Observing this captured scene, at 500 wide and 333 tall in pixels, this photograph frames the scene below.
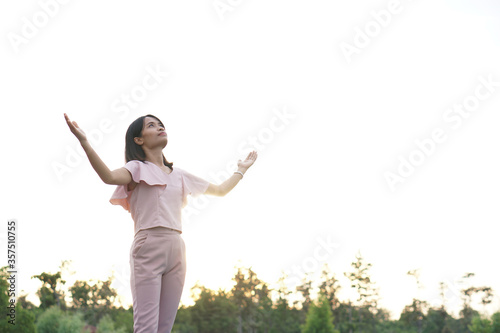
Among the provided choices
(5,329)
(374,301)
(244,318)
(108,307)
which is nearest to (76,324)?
(5,329)

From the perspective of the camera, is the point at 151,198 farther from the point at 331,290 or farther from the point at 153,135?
the point at 331,290

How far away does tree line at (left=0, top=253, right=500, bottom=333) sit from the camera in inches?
1639

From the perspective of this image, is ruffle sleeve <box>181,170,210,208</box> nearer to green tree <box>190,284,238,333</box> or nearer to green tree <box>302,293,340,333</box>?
green tree <box>302,293,340,333</box>

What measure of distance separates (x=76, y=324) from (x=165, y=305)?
1262 inches

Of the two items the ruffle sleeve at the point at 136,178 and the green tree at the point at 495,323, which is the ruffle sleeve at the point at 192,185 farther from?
the green tree at the point at 495,323

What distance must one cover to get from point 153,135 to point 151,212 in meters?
0.56

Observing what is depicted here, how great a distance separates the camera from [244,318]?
54375 mm

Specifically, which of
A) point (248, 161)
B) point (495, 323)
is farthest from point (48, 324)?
point (495, 323)

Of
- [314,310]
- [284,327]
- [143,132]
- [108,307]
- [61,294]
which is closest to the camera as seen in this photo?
[143,132]

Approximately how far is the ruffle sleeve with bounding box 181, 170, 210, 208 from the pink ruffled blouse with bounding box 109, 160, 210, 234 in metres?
0.07

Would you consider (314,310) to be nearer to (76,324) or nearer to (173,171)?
(76,324)

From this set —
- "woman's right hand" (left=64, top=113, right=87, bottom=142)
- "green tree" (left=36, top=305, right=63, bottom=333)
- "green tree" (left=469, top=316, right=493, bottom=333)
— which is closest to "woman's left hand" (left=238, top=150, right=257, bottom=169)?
"woman's right hand" (left=64, top=113, right=87, bottom=142)

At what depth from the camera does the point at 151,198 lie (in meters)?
3.12

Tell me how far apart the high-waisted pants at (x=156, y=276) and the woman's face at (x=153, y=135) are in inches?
24.6
